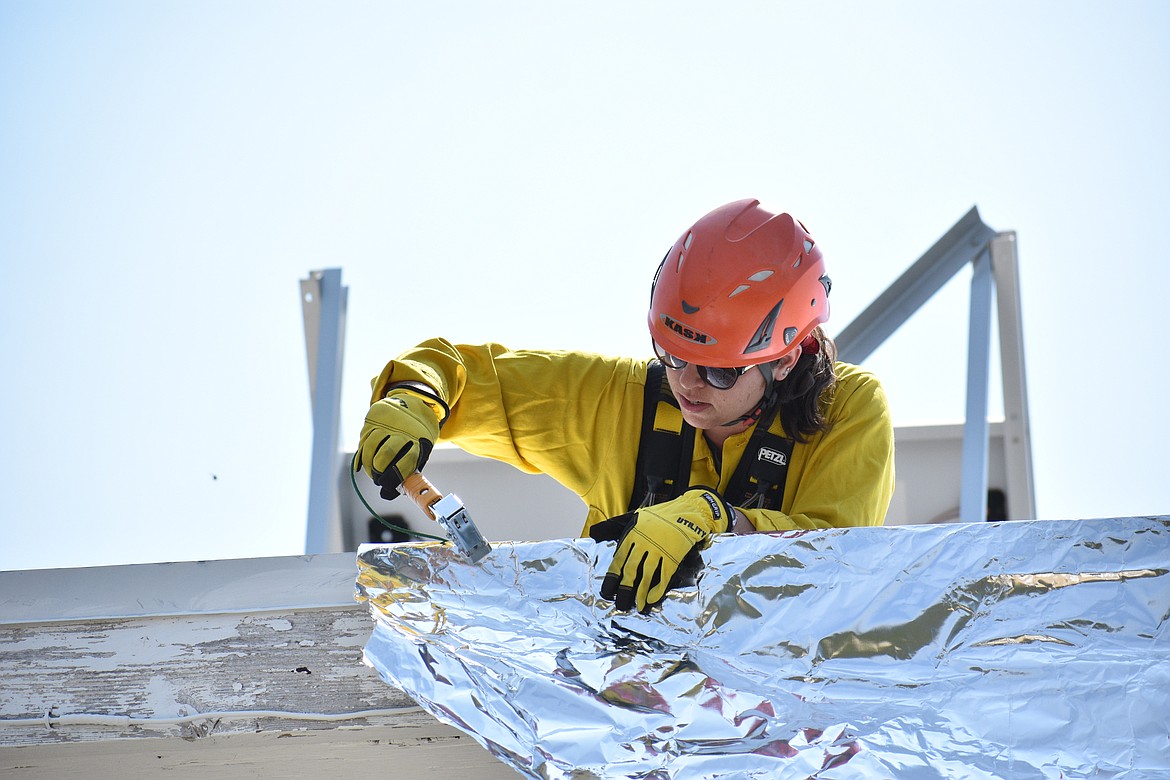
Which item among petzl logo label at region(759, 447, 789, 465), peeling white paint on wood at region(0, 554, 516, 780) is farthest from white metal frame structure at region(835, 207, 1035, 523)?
peeling white paint on wood at region(0, 554, 516, 780)

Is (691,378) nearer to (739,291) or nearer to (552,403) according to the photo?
(739,291)

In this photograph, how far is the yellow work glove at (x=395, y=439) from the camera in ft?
4.75

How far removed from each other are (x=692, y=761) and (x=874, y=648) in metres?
0.30

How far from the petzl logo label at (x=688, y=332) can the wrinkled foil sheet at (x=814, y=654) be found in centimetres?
57

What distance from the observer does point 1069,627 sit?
3.39 ft

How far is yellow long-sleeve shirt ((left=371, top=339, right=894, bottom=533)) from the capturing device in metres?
1.74

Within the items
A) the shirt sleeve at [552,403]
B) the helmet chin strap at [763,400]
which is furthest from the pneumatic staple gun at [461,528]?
Answer: the helmet chin strap at [763,400]

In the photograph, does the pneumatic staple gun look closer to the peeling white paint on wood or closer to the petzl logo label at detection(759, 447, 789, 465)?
the peeling white paint on wood

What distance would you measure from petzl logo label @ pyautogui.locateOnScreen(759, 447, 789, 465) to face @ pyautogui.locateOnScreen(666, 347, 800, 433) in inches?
2.8

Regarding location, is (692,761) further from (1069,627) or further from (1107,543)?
(1107,543)

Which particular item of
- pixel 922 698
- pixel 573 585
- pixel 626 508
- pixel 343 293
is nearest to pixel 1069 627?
pixel 922 698

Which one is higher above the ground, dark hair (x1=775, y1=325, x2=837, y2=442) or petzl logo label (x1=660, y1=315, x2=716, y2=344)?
petzl logo label (x1=660, y1=315, x2=716, y2=344)

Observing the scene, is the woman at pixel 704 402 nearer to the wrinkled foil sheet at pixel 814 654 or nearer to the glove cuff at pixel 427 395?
the glove cuff at pixel 427 395

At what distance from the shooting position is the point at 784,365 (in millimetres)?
1771
